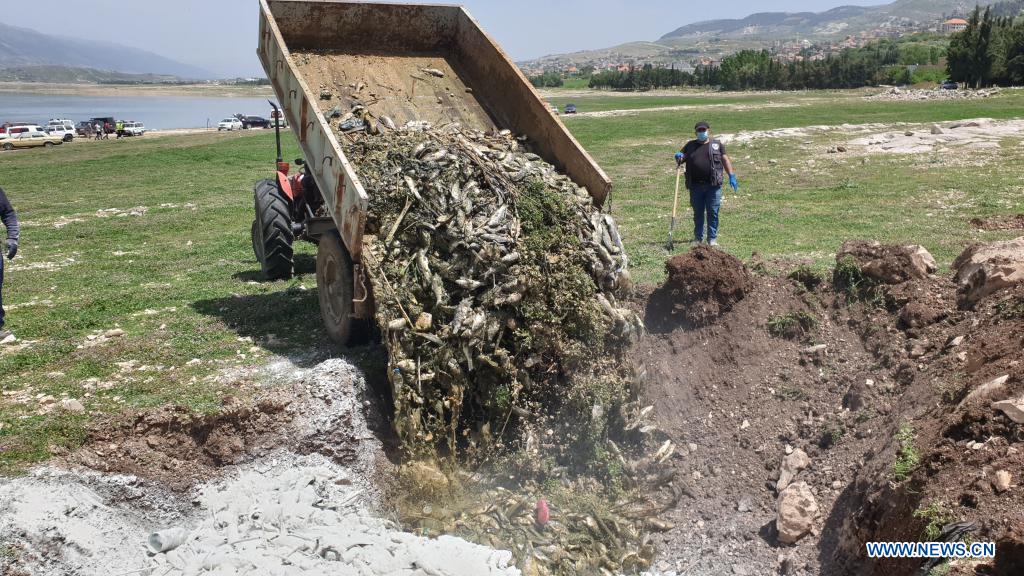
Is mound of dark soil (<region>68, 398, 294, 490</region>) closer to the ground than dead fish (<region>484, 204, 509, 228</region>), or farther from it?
closer to the ground

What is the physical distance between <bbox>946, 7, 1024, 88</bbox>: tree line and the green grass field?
39.6m

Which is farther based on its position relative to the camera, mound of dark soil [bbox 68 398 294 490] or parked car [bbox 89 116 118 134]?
parked car [bbox 89 116 118 134]

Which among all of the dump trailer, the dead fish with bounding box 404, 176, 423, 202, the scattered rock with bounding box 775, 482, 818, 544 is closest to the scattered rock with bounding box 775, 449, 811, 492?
the scattered rock with bounding box 775, 482, 818, 544

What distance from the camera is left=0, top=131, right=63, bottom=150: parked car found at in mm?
36531

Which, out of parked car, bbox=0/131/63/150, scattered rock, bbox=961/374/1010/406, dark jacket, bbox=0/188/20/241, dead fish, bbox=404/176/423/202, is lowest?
scattered rock, bbox=961/374/1010/406

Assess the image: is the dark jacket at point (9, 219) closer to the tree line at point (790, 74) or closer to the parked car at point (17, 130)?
the parked car at point (17, 130)

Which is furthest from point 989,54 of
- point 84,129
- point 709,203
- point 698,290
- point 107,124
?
point 84,129

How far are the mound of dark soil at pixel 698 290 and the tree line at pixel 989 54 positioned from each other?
187ft

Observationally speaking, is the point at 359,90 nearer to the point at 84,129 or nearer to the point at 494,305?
the point at 494,305

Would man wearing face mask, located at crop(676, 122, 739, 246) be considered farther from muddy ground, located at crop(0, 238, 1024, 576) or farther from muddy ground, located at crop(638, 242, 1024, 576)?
muddy ground, located at crop(638, 242, 1024, 576)

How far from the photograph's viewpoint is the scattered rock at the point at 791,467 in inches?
264

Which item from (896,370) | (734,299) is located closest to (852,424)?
(896,370)

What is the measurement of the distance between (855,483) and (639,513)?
173cm

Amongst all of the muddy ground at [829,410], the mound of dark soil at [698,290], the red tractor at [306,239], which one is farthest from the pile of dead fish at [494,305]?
the mound of dark soil at [698,290]
